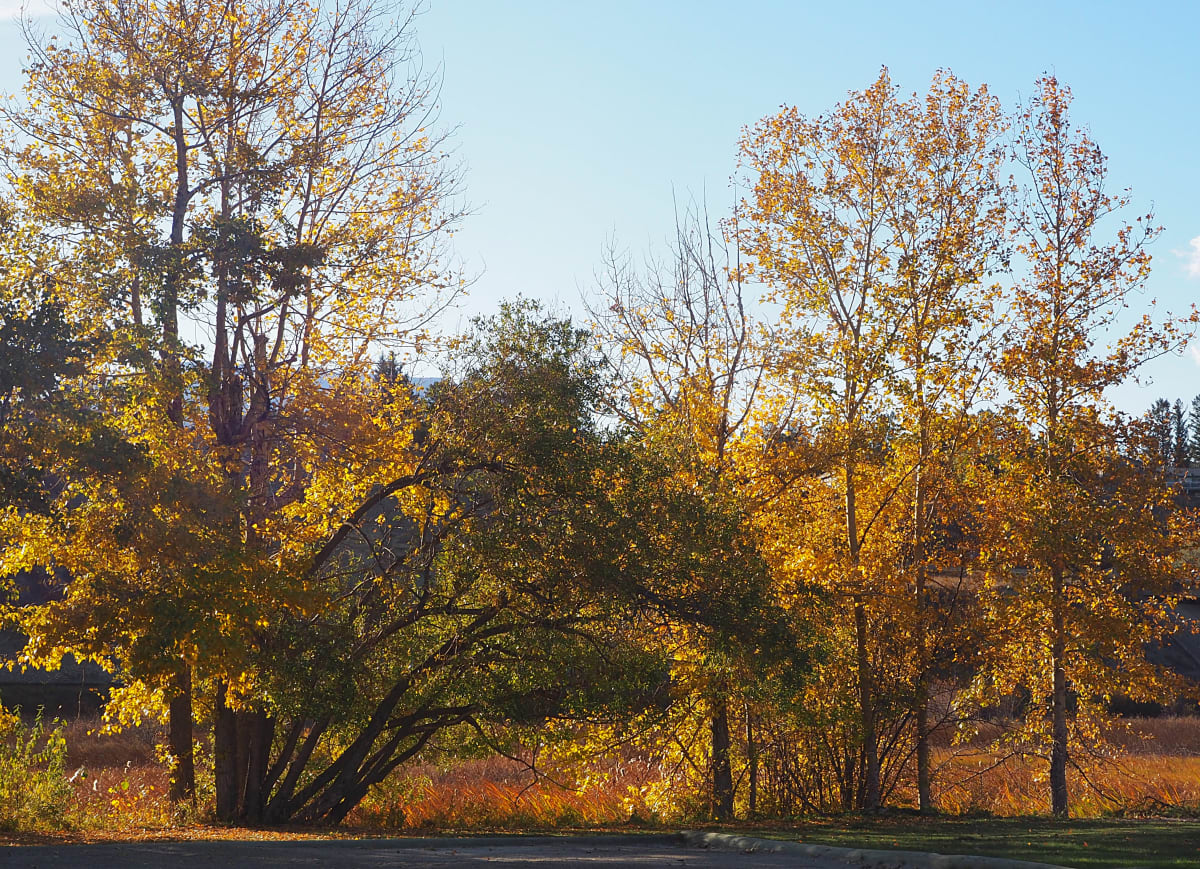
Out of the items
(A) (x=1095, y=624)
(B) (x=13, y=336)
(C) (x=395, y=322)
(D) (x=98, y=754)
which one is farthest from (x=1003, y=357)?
(D) (x=98, y=754)

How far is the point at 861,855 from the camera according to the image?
412 inches

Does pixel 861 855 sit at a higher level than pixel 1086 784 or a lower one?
higher

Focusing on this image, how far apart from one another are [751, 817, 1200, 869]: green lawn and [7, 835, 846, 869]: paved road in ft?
4.86

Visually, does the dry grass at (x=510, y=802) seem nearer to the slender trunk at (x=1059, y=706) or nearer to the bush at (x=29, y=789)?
the bush at (x=29, y=789)

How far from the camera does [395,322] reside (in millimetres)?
20297

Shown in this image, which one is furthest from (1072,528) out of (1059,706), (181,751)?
(181,751)

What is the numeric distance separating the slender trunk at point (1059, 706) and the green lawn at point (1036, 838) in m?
3.55

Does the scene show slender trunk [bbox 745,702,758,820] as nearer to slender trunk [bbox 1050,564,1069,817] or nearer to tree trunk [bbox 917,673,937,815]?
tree trunk [bbox 917,673,937,815]

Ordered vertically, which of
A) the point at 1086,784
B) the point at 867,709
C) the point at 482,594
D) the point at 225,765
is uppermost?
the point at 482,594

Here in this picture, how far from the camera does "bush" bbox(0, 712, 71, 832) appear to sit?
44.7ft

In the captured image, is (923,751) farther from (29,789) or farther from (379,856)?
(29,789)

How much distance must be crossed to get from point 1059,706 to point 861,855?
11438 mm

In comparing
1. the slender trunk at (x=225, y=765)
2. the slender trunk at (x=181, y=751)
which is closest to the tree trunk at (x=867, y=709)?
the slender trunk at (x=225, y=765)

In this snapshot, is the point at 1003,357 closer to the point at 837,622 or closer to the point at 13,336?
the point at 837,622
